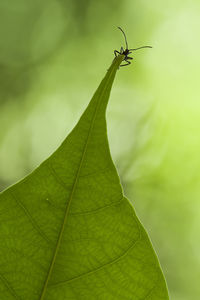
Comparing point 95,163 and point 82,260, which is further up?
point 95,163

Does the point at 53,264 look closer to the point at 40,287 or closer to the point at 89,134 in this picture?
the point at 40,287

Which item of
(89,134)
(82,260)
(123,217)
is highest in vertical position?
(89,134)

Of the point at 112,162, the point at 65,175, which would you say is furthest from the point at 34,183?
the point at 112,162

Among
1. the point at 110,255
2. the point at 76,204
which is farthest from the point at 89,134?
the point at 110,255

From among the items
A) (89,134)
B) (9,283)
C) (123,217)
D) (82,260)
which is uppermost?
(89,134)

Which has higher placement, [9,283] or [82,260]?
[82,260]

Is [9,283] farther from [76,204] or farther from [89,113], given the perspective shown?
[89,113]
